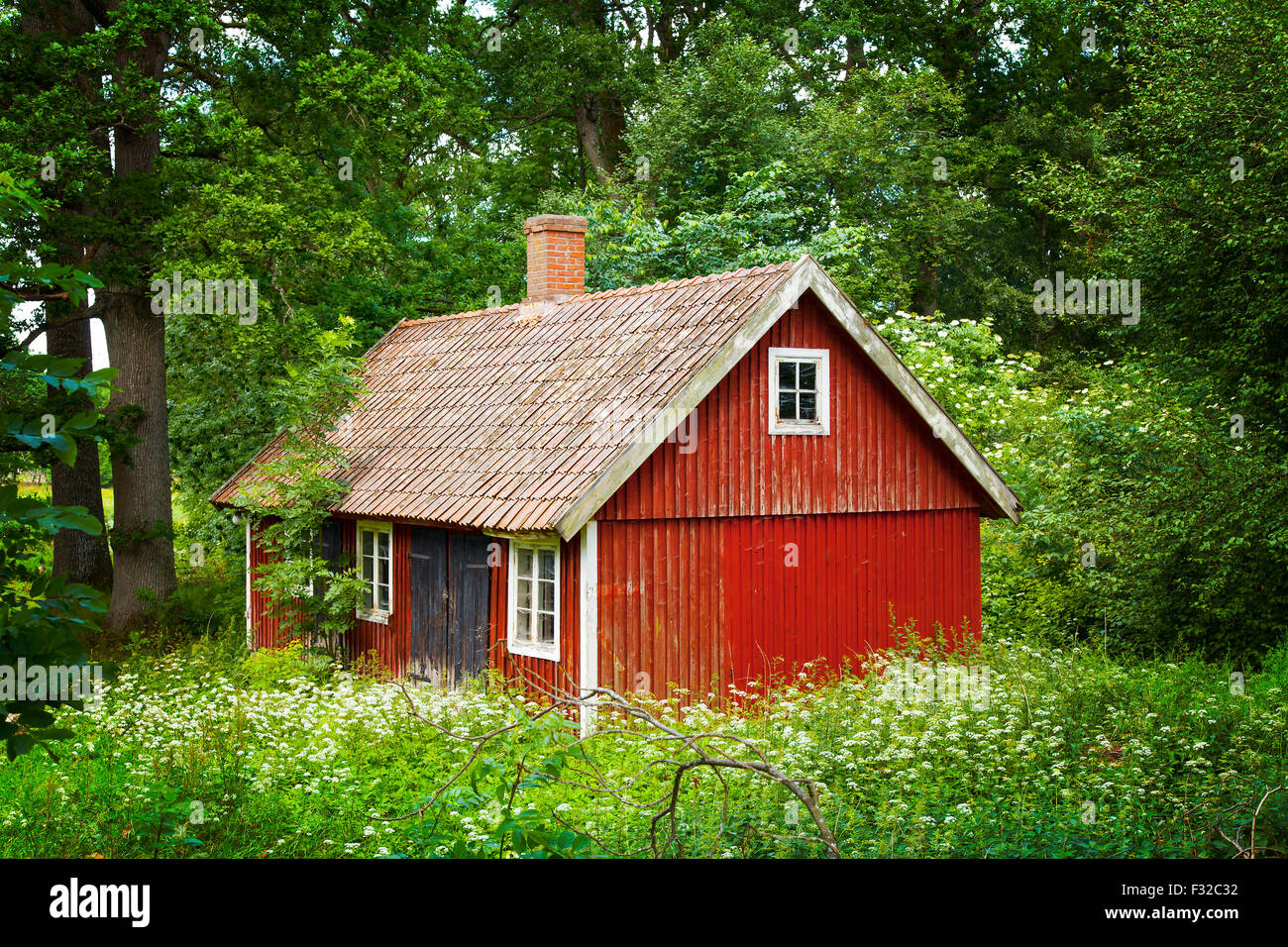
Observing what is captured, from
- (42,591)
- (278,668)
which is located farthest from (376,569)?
(42,591)

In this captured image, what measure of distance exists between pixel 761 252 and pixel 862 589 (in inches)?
436

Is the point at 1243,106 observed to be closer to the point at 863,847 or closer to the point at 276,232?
the point at 863,847

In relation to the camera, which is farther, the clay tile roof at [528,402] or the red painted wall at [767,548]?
the clay tile roof at [528,402]

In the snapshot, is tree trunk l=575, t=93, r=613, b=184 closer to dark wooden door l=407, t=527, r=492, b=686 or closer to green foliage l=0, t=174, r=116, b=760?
dark wooden door l=407, t=527, r=492, b=686

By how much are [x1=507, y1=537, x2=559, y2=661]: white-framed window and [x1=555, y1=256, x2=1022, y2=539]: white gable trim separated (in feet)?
3.80

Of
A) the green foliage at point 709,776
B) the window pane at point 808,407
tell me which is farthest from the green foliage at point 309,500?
the window pane at point 808,407

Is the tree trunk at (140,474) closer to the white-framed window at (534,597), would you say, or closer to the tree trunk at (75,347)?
the tree trunk at (75,347)

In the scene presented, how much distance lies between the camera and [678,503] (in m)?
13.1

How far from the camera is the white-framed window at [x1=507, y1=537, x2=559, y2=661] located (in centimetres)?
1288

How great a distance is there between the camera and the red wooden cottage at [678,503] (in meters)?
12.7

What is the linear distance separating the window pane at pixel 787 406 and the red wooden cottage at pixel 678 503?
0.09ft

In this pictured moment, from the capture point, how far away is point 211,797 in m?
8.80

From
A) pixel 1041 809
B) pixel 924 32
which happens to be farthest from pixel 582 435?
pixel 924 32

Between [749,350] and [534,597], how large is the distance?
12.5 ft
